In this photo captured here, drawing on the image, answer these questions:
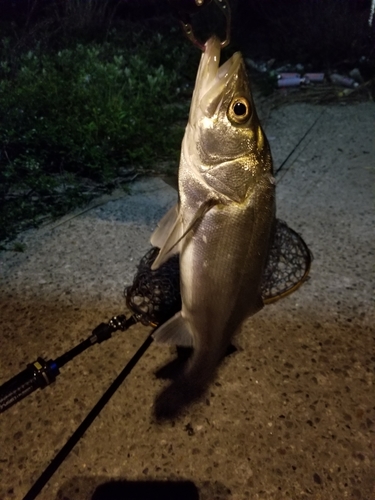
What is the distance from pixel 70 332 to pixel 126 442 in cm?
89

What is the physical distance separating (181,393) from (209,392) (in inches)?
6.3

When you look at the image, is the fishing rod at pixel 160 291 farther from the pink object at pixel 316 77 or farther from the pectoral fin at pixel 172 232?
the pink object at pixel 316 77

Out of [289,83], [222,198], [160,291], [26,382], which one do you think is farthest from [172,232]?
[289,83]

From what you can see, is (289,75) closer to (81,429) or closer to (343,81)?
(343,81)

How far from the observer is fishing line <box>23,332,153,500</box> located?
2.09 metres

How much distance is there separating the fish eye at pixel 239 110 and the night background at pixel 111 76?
1.82 ft

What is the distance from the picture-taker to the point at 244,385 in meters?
2.59

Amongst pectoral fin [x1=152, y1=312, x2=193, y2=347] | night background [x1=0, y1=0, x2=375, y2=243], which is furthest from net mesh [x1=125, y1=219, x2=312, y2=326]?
Result: night background [x1=0, y1=0, x2=375, y2=243]

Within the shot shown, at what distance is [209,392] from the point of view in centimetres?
255

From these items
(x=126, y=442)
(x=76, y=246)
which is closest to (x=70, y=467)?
(x=126, y=442)

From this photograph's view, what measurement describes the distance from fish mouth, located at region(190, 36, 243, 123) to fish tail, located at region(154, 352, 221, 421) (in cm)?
128

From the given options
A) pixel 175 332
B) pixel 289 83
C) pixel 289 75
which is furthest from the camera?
pixel 289 75

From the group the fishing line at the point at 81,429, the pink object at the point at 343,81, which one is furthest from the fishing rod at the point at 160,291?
the pink object at the point at 343,81

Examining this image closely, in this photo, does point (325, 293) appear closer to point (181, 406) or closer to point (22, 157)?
point (181, 406)
